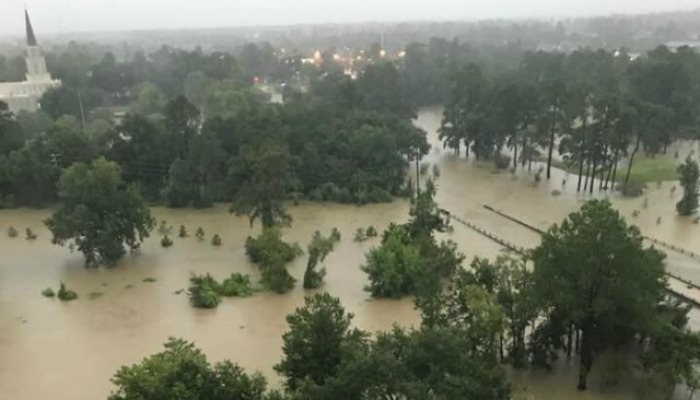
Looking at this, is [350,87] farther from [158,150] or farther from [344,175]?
[158,150]

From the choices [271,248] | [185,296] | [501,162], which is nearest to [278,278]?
[271,248]

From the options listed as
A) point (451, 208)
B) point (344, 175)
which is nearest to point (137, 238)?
point (344, 175)

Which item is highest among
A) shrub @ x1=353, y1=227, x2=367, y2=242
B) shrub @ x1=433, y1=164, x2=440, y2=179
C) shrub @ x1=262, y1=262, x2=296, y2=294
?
shrub @ x1=262, y1=262, x2=296, y2=294

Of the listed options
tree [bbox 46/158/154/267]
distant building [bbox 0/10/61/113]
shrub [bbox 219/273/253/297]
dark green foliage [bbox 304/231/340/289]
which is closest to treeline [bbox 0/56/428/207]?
tree [bbox 46/158/154/267]

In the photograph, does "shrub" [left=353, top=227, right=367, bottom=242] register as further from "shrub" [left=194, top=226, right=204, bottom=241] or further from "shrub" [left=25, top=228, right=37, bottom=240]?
"shrub" [left=25, top=228, right=37, bottom=240]

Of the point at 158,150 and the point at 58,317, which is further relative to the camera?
the point at 158,150

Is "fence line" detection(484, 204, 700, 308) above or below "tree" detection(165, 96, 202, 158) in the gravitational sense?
below
